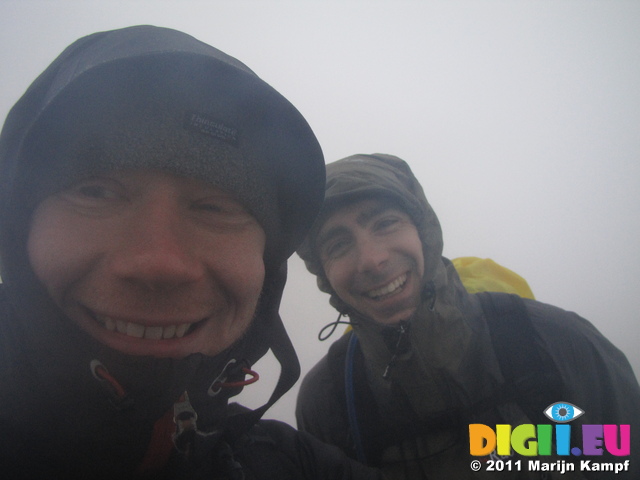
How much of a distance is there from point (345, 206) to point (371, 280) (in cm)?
60

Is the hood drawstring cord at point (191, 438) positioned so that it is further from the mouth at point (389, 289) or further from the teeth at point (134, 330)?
the mouth at point (389, 289)

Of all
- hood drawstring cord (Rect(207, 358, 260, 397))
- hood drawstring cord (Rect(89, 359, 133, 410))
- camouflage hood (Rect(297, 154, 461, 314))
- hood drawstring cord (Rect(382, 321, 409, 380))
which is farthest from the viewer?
camouflage hood (Rect(297, 154, 461, 314))

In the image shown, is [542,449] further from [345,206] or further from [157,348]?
[157,348]

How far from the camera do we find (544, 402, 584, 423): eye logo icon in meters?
1.87

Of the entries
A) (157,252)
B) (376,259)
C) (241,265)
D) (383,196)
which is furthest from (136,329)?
(383,196)

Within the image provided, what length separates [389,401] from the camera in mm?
2264

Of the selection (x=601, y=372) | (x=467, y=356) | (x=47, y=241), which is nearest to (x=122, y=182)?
(x=47, y=241)

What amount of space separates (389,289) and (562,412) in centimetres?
119

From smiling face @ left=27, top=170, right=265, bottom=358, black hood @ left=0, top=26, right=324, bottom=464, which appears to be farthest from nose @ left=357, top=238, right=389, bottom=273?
smiling face @ left=27, top=170, right=265, bottom=358

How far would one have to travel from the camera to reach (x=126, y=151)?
1124 millimetres

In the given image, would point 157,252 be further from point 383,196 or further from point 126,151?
point 383,196

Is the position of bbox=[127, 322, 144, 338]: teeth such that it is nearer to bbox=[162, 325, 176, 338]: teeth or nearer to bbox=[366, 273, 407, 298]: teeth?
bbox=[162, 325, 176, 338]: teeth

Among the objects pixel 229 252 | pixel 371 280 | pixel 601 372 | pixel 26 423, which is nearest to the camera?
pixel 26 423

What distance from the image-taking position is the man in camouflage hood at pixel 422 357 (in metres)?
1.97
